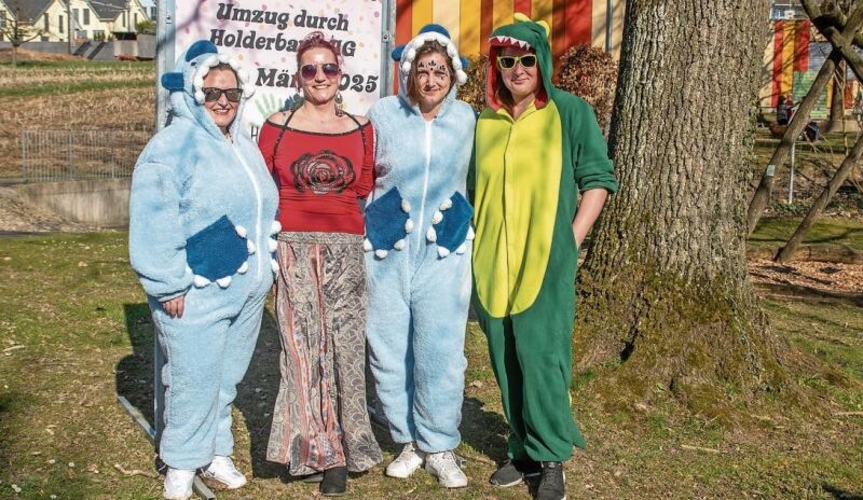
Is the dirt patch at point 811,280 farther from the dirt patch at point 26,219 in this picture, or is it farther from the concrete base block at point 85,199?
the concrete base block at point 85,199

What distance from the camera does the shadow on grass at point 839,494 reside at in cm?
459

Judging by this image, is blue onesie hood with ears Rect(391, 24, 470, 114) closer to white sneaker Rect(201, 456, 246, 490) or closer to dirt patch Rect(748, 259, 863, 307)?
white sneaker Rect(201, 456, 246, 490)

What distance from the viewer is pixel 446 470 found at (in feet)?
14.9

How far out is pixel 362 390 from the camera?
4.40 metres

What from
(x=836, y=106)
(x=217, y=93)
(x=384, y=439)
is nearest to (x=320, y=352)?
(x=384, y=439)

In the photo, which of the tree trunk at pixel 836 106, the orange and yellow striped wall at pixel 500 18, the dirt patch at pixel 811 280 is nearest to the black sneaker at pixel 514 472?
the dirt patch at pixel 811 280

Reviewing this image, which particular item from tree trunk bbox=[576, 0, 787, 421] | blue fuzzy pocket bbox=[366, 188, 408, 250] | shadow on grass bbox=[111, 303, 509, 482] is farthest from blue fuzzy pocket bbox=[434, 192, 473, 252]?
tree trunk bbox=[576, 0, 787, 421]

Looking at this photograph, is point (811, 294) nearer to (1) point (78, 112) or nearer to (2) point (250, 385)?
(2) point (250, 385)

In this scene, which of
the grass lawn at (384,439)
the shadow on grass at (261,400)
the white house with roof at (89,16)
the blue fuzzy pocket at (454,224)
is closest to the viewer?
Answer: the blue fuzzy pocket at (454,224)

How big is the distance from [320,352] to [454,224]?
766 millimetres

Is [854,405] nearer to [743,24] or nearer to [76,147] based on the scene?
[743,24]

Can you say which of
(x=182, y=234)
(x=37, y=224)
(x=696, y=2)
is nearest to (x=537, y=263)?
(x=182, y=234)

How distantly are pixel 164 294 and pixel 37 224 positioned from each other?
452 inches

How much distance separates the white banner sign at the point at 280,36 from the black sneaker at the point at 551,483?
200cm
